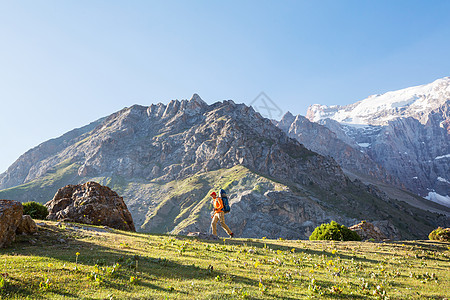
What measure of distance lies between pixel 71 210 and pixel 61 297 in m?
28.4

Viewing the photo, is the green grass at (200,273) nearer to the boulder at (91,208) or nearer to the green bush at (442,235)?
the boulder at (91,208)

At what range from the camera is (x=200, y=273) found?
39.0 ft

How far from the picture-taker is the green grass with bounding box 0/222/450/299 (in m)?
9.09

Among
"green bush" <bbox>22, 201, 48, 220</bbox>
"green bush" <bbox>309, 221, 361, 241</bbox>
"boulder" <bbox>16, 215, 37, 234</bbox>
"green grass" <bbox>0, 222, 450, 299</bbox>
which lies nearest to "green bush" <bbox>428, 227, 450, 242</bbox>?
"green bush" <bbox>309, 221, 361, 241</bbox>

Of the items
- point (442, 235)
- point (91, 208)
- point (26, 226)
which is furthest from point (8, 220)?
point (442, 235)

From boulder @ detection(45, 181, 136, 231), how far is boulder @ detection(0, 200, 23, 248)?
1620 centimetres

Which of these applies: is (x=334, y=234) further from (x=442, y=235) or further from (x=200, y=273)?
(x=200, y=273)

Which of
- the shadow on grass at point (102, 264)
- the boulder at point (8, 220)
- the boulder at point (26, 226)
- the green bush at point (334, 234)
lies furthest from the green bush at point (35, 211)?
the green bush at point (334, 234)

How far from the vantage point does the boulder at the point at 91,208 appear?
32344mm

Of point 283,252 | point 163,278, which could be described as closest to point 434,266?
point 283,252

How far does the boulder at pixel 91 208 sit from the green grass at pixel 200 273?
1399cm

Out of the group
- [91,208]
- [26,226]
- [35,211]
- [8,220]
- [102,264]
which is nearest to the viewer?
[102,264]

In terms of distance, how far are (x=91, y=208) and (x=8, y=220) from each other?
1824cm

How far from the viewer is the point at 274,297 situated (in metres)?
9.28
